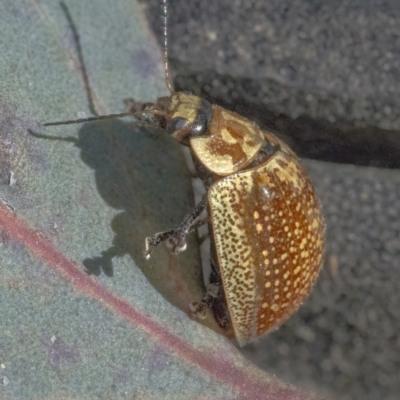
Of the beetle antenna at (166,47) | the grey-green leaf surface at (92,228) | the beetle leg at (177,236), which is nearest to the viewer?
the grey-green leaf surface at (92,228)

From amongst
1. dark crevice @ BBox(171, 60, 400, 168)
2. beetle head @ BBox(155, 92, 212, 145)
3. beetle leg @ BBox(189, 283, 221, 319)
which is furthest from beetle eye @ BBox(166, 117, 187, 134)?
beetle leg @ BBox(189, 283, 221, 319)

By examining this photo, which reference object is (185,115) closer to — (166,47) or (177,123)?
(177,123)

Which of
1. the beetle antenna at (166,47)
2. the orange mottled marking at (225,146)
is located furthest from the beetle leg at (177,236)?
the beetle antenna at (166,47)

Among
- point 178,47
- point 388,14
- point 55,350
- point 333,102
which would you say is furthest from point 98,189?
point 388,14

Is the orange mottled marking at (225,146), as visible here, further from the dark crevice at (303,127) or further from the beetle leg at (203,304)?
the beetle leg at (203,304)

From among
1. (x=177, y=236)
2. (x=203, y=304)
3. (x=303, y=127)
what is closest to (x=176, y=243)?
(x=177, y=236)

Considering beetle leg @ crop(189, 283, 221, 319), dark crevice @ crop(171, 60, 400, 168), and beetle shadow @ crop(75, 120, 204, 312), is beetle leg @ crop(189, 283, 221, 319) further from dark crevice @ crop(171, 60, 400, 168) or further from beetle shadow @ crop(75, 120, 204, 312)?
dark crevice @ crop(171, 60, 400, 168)
